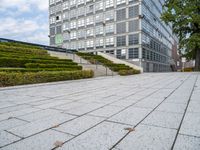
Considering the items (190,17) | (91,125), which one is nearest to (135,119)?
(91,125)

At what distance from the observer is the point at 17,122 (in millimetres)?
3895

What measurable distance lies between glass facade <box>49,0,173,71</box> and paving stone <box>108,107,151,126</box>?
2673 centimetres

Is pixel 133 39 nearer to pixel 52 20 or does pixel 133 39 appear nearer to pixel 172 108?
pixel 52 20

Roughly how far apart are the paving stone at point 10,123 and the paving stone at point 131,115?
6.67ft

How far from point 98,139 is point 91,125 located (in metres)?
0.70

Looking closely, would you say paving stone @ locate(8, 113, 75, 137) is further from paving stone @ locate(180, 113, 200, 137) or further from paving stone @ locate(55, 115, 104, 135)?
paving stone @ locate(180, 113, 200, 137)

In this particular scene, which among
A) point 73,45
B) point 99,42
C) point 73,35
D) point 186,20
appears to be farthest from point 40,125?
point 73,35

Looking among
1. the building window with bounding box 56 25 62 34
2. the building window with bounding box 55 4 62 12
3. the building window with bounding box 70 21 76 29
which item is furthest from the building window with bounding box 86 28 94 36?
the building window with bounding box 55 4 62 12

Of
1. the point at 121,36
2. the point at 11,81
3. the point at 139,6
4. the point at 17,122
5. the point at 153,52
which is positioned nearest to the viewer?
the point at 17,122

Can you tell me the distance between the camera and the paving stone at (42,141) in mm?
2664

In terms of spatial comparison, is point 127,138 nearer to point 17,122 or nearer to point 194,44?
point 17,122

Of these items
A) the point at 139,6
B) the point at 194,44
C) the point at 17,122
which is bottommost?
the point at 17,122

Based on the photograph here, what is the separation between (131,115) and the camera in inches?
167

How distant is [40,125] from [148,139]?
2.20 meters
